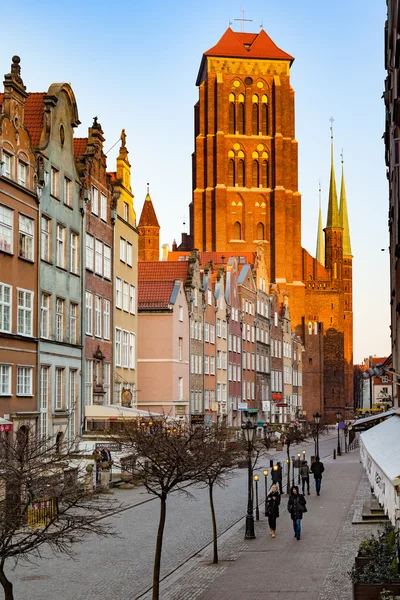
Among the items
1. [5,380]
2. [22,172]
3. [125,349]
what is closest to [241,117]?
[125,349]

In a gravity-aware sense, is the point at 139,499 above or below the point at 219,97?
below

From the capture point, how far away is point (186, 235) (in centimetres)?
13675

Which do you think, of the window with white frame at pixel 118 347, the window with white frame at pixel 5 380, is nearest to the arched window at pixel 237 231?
the window with white frame at pixel 118 347

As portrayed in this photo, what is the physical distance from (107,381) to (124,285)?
20.6 ft

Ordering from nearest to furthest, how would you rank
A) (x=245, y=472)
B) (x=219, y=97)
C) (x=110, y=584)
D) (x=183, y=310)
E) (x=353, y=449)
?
(x=110, y=584), (x=245, y=472), (x=183, y=310), (x=353, y=449), (x=219, y=97)

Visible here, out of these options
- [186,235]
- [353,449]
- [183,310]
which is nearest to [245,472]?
[183,310]

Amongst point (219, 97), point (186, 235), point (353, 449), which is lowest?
point (353, 449)

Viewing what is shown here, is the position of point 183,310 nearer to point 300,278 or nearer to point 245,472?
point 245,472

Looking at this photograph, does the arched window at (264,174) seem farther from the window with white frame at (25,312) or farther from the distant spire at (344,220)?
the window with white frame at (25,312)

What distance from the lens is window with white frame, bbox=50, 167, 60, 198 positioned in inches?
1721

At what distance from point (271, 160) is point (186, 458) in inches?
4149

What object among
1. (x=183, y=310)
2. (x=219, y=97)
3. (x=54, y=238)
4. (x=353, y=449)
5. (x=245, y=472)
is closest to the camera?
(x=54, y=238)

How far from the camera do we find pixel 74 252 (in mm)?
46719

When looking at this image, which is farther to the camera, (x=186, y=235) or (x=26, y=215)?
(x=186, y=235)
